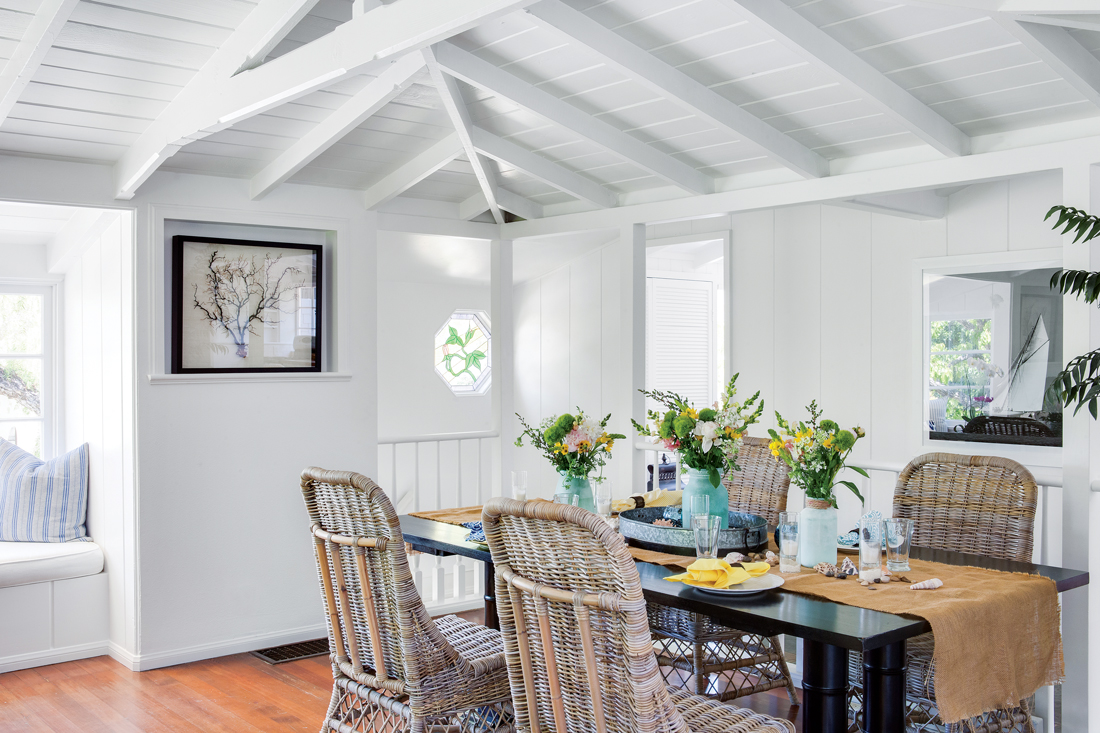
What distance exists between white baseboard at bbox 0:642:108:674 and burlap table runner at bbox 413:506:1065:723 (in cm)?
322

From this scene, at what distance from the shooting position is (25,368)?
16.8 feet

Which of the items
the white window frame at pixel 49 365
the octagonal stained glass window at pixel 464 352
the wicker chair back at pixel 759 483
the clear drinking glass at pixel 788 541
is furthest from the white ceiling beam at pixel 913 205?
the white window frame at pixel 49 365

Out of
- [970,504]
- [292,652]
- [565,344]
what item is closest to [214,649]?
[292,652]

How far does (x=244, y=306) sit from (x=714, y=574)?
2.80m

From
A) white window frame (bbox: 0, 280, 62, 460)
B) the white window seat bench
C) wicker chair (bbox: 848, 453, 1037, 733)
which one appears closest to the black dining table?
wicker chair (bbox: 848, 453, 1037, 733)

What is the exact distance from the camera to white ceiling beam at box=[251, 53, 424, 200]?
126 inches

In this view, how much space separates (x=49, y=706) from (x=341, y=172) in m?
2.49

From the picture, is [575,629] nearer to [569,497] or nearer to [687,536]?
[687,536]

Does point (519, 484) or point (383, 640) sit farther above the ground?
point (519, 484)

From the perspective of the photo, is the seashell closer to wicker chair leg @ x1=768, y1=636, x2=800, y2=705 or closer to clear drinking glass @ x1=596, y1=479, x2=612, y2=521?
clear drinking glass @ x1=596, y1=479, x2=612, y2=521

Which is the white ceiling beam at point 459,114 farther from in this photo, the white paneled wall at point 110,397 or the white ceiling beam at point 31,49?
the white paneled wall at point 110,397

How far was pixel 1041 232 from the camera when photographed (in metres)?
4.81

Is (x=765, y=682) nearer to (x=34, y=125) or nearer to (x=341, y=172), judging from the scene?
(x=341, y=172)

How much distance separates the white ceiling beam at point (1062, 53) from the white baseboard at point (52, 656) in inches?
166
